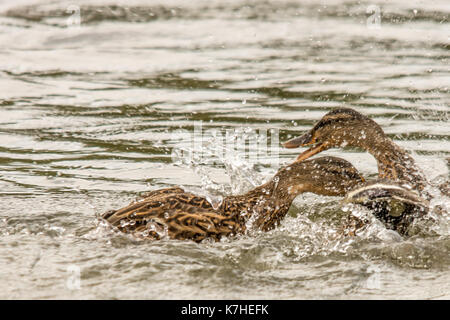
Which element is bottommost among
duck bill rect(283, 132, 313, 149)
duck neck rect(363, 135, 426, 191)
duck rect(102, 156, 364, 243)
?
duck rect(102, 156, 364, 243)

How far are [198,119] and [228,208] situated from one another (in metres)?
3.41

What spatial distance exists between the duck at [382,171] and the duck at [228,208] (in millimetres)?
297

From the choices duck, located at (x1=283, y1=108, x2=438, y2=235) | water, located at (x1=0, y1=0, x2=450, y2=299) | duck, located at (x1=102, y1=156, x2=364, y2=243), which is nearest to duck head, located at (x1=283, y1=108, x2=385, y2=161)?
duck, located at (x1=283, y1=108, x2=438, y2=235)

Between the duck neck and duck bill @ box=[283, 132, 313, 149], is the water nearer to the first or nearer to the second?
the duck neck

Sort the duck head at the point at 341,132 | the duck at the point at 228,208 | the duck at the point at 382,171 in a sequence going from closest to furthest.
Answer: the duck at the point at 382,171 → the duck at the point at 228,208 → the duck head at the point at 341,132

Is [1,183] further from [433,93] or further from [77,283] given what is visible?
[433,93]

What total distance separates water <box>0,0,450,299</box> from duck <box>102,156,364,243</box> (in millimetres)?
114

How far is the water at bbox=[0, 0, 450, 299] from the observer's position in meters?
5.77

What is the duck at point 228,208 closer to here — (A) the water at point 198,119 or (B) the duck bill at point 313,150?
(A) the water at point 198,119

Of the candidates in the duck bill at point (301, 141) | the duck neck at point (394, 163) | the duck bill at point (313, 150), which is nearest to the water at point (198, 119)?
the duck neck at point (394, 163)

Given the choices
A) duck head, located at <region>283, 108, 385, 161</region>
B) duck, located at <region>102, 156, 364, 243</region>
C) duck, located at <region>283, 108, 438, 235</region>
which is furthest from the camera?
duck head, located at <region>283, 108, 385, 161</region>

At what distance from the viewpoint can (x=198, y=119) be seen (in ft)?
Answer: 32.1

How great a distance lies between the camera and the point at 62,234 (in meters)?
6.64

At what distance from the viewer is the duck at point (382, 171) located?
616 cm
